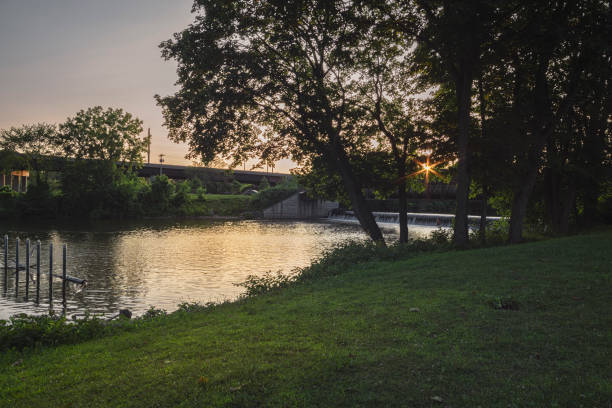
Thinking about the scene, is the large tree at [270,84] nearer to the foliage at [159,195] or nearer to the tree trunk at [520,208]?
the tree trunk at [520,208]

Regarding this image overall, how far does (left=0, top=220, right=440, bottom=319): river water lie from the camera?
14742 mm

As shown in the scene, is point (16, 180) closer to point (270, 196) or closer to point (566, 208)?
point (270, 196)

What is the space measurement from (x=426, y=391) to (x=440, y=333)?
6.25 feet

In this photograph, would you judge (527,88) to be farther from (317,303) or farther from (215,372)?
(215,372)

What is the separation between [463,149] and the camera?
658 inches

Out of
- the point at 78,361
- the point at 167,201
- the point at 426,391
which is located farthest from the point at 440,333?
the point at 167,201

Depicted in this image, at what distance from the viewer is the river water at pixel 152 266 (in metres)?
14.7

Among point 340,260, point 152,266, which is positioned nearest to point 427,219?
point 152,266

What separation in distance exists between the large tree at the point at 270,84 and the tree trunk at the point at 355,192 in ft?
0.17

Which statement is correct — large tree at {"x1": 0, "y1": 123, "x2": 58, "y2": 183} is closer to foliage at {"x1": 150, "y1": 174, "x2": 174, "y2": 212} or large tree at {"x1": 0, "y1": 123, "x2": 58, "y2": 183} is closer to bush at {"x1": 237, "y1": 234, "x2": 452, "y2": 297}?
foliage at {"x1": 150, "y1": 174, "x2": 174, "y2": 212}

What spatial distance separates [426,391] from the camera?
4.28m

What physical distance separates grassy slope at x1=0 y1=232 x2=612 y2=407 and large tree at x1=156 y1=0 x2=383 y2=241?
10.5 m

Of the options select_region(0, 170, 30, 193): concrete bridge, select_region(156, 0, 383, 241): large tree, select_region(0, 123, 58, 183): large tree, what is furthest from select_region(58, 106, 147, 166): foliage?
select_region(156, 0, 383, 241): large tree

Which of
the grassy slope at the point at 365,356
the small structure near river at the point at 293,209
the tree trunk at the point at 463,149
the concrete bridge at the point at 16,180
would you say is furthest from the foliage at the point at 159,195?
the grassy slope at the point at 365,356
